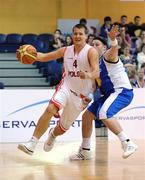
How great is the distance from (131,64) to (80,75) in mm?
5440

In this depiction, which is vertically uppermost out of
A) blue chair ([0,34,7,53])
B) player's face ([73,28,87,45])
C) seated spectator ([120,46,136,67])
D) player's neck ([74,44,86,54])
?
player's face ([73,28,87,45])

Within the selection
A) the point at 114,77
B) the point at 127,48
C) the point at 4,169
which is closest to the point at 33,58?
the point at 114,77

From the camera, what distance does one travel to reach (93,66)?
245 inches

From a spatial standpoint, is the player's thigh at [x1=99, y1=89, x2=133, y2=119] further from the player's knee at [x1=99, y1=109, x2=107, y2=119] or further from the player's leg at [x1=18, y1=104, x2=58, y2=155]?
the player's leg at [x1=18, y1=104, x2=58, y2=155]

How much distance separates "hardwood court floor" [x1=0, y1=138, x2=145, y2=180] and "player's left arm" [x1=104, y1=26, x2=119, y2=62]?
1.21m

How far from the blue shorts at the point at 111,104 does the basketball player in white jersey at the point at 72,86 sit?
16 centimetres

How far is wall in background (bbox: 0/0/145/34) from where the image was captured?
15.6 meters

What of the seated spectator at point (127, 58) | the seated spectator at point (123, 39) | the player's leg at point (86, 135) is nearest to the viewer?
the player's leg at point (86, 135)

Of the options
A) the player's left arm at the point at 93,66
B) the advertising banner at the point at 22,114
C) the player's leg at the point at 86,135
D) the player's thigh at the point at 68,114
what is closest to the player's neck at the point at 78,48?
the player's left arm at the point at 93,66

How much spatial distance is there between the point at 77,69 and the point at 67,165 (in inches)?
44.6

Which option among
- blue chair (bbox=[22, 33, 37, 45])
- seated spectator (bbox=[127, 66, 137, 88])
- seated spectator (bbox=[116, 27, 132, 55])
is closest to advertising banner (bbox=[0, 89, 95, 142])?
seated spectator (bbox=[127, 66, 137, 88])

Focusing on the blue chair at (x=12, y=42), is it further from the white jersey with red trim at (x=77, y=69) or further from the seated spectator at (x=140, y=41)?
the white jersey with red trim at (x=77, y=69)

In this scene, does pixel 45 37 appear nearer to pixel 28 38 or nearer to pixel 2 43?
pixel 28 38

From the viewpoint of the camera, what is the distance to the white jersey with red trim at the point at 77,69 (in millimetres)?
6406
